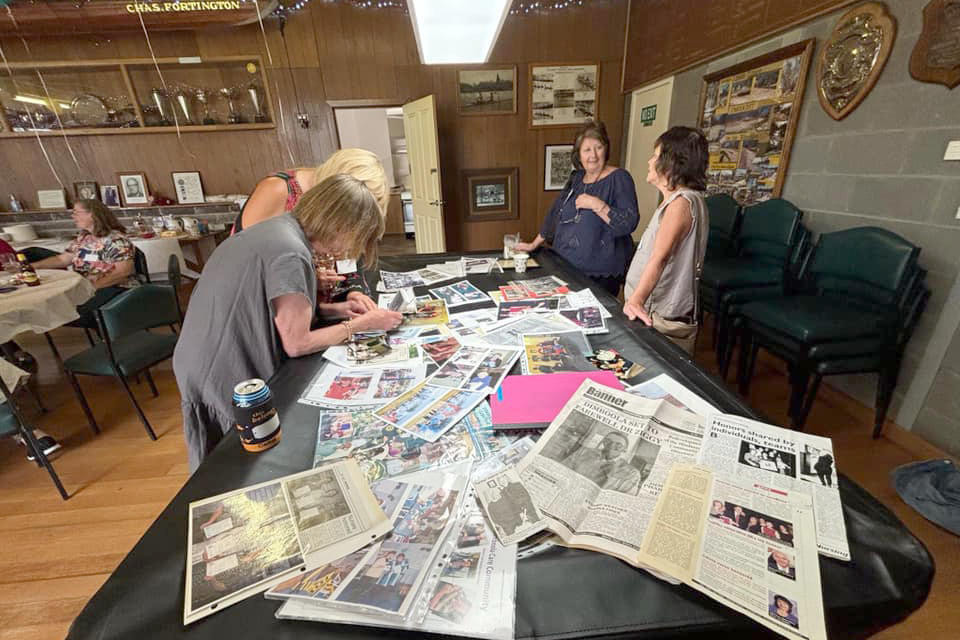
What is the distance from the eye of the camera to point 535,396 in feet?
3.03

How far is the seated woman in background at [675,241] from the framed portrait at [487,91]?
3322 mm

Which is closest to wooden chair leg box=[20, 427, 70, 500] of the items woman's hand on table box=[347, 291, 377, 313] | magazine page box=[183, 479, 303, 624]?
woman's hand on table box=[347, 291, 377, 313]

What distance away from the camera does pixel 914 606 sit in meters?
0.53

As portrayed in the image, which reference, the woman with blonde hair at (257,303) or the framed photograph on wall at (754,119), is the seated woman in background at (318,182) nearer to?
the woman with blonde hair at (257,303)

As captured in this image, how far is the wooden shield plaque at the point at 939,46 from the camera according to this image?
5.18 feet

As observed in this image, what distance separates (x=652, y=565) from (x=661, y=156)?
4.89ft

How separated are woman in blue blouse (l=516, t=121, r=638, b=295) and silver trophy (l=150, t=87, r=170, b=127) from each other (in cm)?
444

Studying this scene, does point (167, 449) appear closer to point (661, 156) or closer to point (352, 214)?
point (352, 214)

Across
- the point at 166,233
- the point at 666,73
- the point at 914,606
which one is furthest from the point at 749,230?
the point at 166,233

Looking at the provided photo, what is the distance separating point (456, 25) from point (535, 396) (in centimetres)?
116

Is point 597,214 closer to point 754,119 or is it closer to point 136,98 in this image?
point 754,119

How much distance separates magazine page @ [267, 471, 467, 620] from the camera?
0.52 meters

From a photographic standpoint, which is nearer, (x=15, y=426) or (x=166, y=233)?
(x=15, y=426)

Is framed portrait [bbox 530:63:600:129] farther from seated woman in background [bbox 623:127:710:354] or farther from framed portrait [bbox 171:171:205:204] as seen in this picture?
framed portrait [bbox 171:171:205:204]
